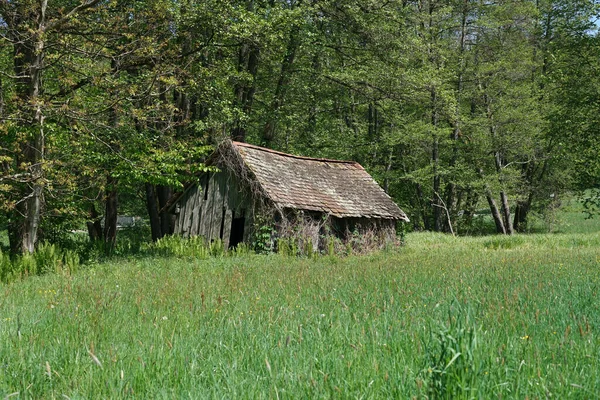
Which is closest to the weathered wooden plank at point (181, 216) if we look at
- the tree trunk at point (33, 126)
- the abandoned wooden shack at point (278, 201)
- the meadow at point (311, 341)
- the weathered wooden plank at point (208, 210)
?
the abandoned wooden shack at point (278, 201)

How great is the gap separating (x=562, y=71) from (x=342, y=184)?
10335 millimetres

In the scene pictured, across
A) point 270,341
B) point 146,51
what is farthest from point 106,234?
point 270,341

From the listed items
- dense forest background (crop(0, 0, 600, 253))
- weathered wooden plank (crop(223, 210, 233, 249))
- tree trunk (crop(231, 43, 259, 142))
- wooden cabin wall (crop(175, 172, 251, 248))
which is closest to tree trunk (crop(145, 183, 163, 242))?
dense forest background (crop(0, 0, 600, 253))

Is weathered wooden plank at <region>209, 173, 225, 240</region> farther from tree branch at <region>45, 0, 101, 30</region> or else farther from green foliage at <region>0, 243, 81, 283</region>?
tree branch at <region>45, 0, 101, 30</region>

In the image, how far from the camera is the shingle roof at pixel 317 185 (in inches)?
815

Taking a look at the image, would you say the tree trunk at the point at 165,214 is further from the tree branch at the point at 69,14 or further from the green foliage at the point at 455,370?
the green foliage at the point at 455,370

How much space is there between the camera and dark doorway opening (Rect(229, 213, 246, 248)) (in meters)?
23.1

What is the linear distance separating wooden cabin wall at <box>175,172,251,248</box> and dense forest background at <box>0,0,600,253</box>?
125 cm

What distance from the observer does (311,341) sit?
4.48 meters

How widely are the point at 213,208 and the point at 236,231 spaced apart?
5.92 feet

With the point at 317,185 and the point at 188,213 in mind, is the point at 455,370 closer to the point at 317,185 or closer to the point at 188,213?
the point at 317,185

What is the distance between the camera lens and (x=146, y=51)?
14734mm

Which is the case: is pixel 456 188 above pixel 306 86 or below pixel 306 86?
below

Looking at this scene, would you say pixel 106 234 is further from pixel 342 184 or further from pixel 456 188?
pixel 456 188
